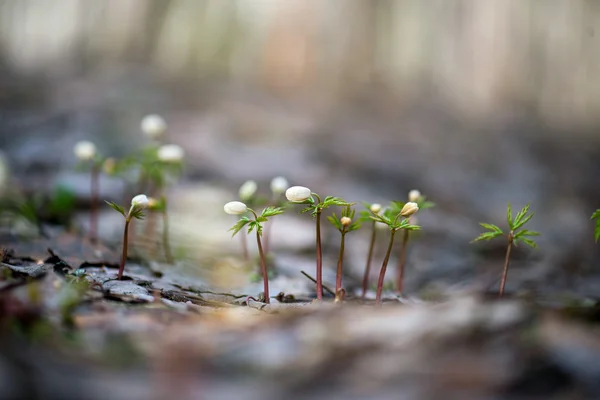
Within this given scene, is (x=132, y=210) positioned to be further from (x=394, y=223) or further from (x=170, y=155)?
(x=394, y=223)

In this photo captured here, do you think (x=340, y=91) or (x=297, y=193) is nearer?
(x=297, y=193)

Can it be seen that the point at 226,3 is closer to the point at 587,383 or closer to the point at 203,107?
the point at 203,107

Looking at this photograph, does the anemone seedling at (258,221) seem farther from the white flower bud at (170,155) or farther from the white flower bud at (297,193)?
the white flower bud at (170,155)

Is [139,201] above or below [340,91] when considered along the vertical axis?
below

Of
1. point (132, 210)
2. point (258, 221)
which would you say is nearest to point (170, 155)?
point (132, 210)

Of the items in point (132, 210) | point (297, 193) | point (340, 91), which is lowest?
point (132, 210)

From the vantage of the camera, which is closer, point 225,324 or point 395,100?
point 225,324

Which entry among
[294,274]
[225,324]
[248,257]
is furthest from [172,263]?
[225,324]

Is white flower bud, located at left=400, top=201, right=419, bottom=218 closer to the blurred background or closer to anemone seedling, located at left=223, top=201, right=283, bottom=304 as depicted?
anemone seedling, located at left=223, top=201, right=283, bottom=304

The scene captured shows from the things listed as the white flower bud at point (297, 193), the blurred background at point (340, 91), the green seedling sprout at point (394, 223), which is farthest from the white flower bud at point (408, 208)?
the blurred background at point (340, 91)
